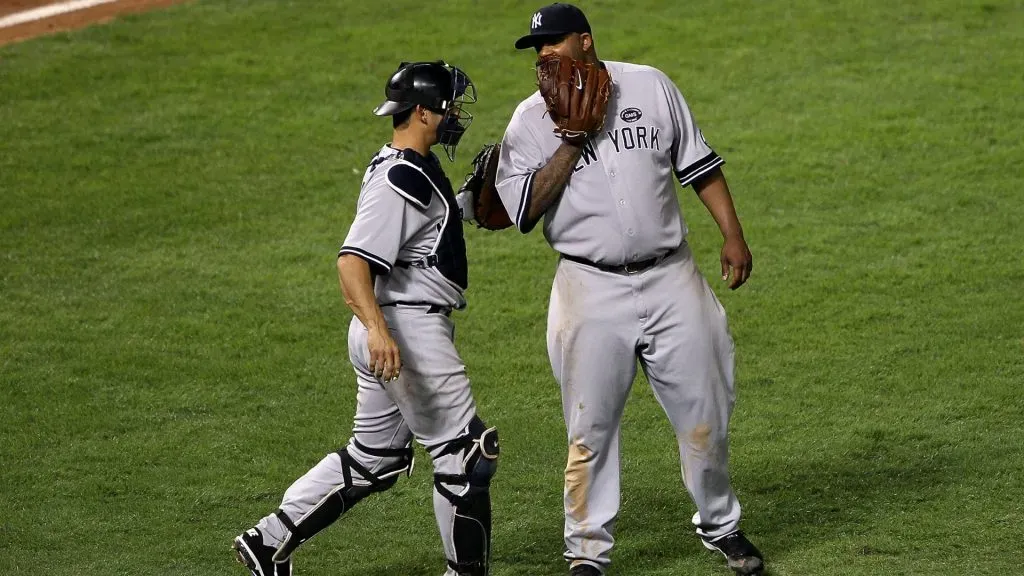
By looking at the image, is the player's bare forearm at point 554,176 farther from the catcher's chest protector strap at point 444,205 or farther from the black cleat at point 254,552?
the black cleat at point 254,552

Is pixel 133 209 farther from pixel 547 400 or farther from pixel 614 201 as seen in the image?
pixel 614 201

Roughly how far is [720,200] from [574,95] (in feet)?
2.09

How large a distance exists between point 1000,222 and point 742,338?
197 cm

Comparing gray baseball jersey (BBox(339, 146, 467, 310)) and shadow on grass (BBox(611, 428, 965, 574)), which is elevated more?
gray baseball jersey (BBox(339, 146, 467, 310))

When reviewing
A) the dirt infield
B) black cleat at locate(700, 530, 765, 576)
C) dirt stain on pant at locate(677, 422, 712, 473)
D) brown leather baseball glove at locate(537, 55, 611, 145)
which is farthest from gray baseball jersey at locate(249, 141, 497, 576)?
the dirt infield

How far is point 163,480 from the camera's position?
18.7 ft

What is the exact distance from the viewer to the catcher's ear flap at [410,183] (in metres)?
4.41

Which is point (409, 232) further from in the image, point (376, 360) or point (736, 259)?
point (736, 259)

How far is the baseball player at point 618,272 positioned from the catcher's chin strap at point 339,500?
1.99 ft

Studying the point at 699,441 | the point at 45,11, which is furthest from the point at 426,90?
the point at 45,11

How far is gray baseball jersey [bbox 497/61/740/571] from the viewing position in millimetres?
4488

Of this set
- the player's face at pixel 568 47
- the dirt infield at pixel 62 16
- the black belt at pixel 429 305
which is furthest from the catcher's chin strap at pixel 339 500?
the dirt infield at pixel 62 16

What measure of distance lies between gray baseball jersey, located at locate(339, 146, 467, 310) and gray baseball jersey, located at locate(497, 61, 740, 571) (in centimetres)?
22

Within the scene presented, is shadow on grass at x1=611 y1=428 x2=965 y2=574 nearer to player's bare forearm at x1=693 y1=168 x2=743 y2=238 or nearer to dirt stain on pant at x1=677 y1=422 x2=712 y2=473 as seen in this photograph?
dirt stain on pant at x1=677 y1=422 x2=712 y2=473
